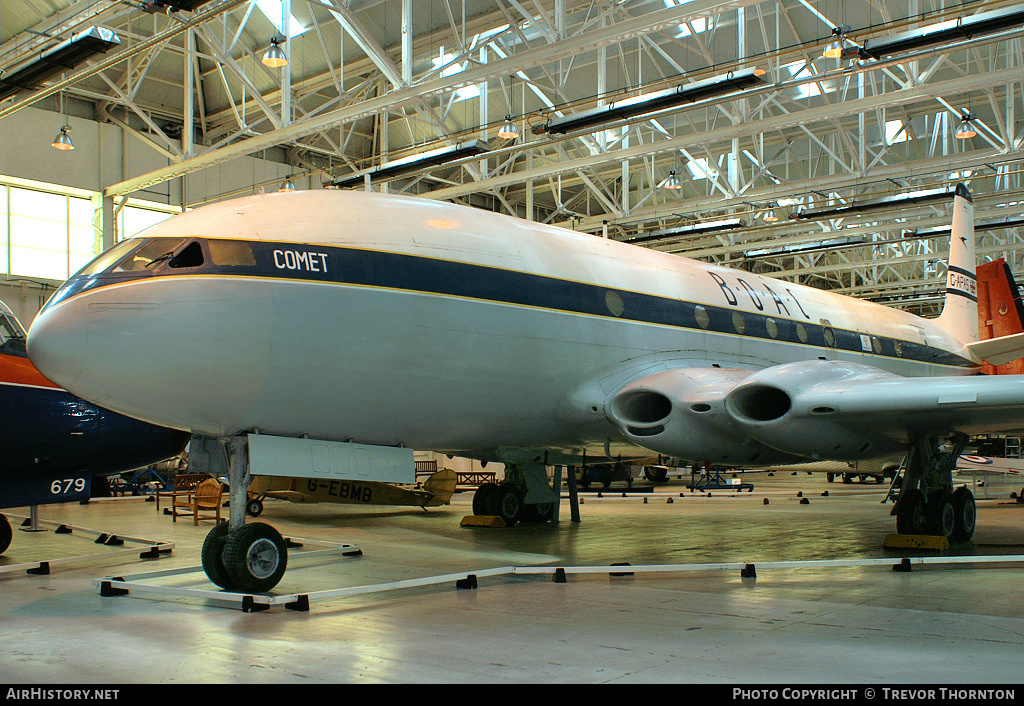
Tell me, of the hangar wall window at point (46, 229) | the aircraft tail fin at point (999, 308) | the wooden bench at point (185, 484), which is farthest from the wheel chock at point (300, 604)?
the hangar wall window at point (46, 229)

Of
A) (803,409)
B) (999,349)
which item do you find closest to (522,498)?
(803,409)

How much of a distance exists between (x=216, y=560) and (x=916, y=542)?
758cm

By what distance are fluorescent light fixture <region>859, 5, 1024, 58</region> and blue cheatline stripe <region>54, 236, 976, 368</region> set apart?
3857mm

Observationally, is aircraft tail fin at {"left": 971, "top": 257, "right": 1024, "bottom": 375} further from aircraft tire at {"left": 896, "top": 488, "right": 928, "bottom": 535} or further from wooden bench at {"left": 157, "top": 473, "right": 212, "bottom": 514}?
wooden bench at {"left": 157, "top": 473, "right": 212, "bottom": 514}

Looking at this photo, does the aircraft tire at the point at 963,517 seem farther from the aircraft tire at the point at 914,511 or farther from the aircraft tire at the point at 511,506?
the aircraft tire at the point at 511,506

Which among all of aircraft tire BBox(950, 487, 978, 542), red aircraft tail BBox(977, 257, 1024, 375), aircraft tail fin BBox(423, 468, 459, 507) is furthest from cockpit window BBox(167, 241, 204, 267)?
red aircraft tail BBox(977, 257, 1024, 375)

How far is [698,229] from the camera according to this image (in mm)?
22266

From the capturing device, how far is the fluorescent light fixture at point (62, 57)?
37.1ft

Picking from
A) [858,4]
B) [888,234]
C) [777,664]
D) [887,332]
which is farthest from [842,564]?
[888,234]

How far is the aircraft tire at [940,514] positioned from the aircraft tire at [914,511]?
0.21 ft

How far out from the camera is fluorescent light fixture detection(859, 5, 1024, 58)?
10.6 metres

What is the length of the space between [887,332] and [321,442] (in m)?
9.66

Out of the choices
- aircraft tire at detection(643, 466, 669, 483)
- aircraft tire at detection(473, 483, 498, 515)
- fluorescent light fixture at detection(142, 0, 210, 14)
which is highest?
fluorescent light fixture at detection(142, 0, 210, 14)

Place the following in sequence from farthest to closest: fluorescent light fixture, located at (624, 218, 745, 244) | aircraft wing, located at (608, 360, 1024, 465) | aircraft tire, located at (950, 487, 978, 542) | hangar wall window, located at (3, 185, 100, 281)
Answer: hangar wall window, located at (3, 185, 100, 281)
fluorescent light fixture, located at (624, 218, 745, 244)
aircraft tire, located at (950, 487, 978, 542)
aircraft wing, located at (608, 360, 1024, 465)
